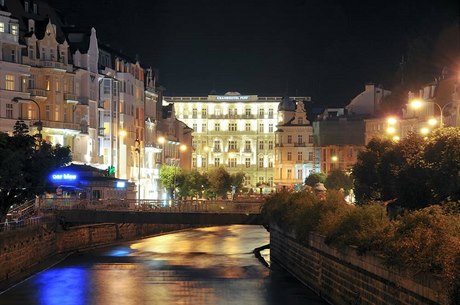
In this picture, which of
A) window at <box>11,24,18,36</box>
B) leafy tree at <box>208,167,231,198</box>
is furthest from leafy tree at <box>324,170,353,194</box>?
window at <box>11,24,18,36</box>

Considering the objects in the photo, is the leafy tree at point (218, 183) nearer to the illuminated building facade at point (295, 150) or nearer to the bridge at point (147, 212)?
the illuminated building facade at point (295, 150)

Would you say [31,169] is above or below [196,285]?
above

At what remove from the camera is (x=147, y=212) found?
78562 mm

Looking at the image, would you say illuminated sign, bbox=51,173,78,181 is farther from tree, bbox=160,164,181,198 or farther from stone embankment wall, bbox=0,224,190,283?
tree, bbox=160,164,181,198

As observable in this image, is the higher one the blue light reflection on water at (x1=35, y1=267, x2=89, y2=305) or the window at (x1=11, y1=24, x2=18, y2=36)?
the window at (x1=11, y1=24, x2=18, y2=36)

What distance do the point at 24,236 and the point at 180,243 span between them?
3636cm

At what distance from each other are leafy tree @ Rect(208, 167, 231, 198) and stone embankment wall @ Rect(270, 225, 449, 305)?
7891cm

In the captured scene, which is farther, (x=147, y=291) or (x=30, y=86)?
(x=30, y=86)

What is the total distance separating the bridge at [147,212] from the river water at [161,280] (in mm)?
3098

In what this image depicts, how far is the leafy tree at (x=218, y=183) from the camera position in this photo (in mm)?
145625

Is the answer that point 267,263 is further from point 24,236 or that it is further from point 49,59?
point 49,59

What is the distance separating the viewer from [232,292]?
57.0 metres

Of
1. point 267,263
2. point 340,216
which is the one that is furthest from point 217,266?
point 340,216

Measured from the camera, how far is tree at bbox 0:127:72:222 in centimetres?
7069
